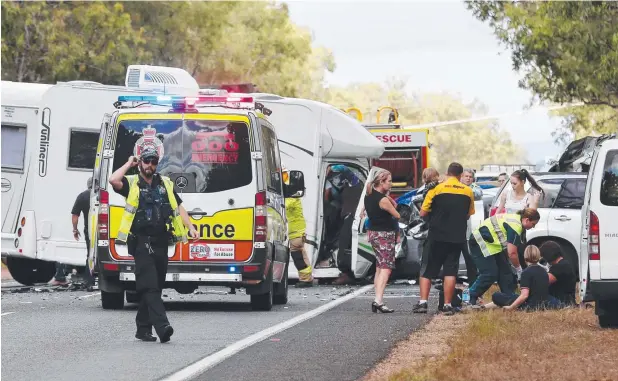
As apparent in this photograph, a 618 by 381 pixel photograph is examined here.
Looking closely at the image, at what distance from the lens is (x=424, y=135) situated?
28.6m

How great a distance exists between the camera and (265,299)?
1781cm

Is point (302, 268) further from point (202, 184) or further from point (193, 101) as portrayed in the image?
point (193, 101)

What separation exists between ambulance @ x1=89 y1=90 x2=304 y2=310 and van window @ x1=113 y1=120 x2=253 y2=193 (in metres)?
0.01

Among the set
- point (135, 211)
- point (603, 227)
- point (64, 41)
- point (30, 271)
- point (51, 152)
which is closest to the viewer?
point (135, 211)

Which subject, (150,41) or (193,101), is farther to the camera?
(150,41)

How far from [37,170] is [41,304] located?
4309 mm

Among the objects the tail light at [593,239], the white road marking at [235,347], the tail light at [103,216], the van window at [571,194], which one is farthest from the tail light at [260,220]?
the van window at [571,194]

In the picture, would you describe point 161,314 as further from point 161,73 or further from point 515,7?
point 515,7

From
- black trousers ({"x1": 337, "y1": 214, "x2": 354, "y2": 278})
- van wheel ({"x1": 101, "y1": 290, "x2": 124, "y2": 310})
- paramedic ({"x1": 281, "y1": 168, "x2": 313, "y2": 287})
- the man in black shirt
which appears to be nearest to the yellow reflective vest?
paramedic ({"x1": 281, "y1": 168, "x2": 313, "y2": 287})

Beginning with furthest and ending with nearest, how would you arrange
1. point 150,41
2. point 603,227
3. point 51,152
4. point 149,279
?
point 150,41 → point 51,152 → point 603,227 → point 149,279

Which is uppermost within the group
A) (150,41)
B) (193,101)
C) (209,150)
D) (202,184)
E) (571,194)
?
(150,41)

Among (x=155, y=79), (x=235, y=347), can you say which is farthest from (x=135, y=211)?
(x=155, y=79)

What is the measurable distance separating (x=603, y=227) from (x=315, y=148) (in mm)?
9498

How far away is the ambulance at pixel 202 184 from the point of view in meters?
17.2
